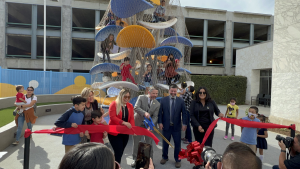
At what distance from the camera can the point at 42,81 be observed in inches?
480

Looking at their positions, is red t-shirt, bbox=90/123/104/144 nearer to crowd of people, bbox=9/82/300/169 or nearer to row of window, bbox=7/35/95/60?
crowd of people, bbox=9/82/300/169

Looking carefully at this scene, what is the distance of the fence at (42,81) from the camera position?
10266 millimetres

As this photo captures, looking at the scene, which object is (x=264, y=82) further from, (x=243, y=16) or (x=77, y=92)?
(x=77, y=92)

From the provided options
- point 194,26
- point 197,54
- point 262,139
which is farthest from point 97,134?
point 197,54

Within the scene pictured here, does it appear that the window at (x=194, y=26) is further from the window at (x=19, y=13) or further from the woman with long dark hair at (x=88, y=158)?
the woman with long dark hair at (x=88, y=158)

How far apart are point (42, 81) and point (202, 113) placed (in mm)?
12560

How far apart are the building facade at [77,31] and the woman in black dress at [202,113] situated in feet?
57.2

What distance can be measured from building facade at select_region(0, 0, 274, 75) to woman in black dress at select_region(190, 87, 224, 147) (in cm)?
1742

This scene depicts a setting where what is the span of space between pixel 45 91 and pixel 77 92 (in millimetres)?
2242

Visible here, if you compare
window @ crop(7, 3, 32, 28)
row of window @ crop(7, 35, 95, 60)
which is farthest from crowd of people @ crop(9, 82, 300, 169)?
window @ crop(7, 3, 32, 28)

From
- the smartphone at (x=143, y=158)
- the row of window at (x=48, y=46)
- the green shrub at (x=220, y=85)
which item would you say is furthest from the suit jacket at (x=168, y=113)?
the row of window at (x=48, y=46)

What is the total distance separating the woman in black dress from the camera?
11.7 feet

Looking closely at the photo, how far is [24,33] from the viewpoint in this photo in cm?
1875

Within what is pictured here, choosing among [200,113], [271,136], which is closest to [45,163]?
[200,113]
